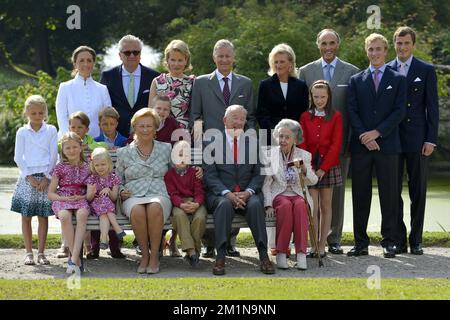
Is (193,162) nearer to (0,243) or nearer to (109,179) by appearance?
(109,179)

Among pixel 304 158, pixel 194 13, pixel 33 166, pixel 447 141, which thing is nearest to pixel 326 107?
pixel 304 158

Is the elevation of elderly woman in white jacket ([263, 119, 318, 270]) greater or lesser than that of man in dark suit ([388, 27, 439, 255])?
lesser

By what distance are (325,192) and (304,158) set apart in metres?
0.54

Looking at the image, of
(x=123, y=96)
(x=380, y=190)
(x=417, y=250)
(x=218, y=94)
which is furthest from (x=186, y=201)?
(x=417, y=250)

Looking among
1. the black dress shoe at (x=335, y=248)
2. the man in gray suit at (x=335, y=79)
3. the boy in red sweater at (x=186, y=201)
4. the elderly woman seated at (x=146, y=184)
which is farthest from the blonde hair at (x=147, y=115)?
the black dress shoe at (x=335, y=248)

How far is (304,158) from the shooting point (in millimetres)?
8422

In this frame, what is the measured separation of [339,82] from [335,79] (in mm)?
49

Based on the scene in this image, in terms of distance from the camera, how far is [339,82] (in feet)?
29.7

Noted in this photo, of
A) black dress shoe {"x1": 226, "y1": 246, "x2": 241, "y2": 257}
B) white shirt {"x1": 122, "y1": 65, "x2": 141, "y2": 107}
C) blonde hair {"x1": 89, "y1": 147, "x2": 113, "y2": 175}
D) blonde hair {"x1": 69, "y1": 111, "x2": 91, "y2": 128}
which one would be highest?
white shirt {"x1": 122, "y1": 65, "x2": 141, "y2": 107}

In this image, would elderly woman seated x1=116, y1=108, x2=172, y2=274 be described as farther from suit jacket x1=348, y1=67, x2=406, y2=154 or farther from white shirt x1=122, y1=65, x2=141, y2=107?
suit jacket x1=348, y1=67, x2=406, y2=154

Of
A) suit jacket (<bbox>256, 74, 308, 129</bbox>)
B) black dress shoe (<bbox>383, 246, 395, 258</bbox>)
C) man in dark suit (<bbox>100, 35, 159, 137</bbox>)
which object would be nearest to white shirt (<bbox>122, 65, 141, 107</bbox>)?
man in dark suit (<bbox>100, 35, 159, 137</bbox>)

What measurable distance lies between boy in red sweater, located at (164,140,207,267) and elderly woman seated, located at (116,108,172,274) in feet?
0.24

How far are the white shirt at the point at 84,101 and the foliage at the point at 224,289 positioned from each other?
210 cm

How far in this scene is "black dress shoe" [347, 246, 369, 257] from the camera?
8.87 m
